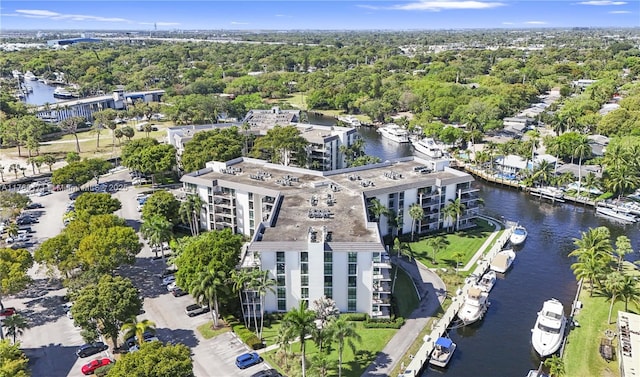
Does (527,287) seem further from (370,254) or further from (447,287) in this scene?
(370,254)

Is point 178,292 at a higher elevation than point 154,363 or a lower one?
lower

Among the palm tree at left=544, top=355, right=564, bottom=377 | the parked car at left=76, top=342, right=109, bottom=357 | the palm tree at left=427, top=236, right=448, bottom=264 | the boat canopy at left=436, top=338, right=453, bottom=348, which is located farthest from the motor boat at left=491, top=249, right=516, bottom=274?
the parked car at left=76, top=342, right=109, bottom=357

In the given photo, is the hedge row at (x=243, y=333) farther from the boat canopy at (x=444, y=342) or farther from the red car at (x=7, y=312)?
the red car at (x=7, y=312)

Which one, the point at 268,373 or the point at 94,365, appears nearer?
the point at 268,373

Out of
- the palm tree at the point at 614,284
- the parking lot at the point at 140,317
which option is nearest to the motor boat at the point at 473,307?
the palm tree at the point at 614,284

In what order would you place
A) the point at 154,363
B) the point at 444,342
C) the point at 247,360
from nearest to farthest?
the point at 154,363 < the point at 247,360 < the point at 444,342

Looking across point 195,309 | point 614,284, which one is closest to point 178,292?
A: point 195,309

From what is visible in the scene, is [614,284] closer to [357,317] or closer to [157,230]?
[357,317]
